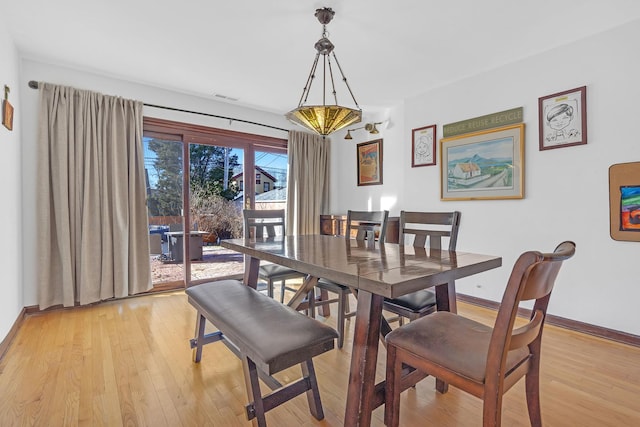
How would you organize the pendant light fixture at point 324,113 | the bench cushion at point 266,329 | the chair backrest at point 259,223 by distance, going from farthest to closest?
1. the chair backrest at point 259,223
2. the pendant light fixture at point 324,113
3. the bench cushion at point 266,329

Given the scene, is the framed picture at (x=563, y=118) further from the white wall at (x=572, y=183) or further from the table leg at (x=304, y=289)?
the table leg at (x=304, y=289)

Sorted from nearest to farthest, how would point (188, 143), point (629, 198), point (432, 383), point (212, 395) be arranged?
point (212, 395)
point (432, 383)
point (629, 198)
point (188, 143)

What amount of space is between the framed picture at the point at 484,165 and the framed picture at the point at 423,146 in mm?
138

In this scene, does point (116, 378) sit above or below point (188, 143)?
below

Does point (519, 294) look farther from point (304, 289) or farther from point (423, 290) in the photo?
point (304, 289)

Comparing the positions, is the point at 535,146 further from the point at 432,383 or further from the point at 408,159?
the point at 432,383

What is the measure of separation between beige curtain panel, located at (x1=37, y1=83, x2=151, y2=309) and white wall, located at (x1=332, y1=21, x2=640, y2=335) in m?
3.41

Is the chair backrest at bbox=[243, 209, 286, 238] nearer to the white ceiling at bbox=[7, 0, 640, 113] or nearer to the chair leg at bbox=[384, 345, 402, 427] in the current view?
the white ceiling at bbox=[7, 0, 640, 113]

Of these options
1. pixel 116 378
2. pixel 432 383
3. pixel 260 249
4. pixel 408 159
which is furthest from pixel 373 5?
pixel 116 378

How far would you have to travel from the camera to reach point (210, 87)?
355cm

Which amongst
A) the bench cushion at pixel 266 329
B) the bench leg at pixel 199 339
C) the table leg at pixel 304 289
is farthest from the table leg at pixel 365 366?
the bench leg at pixel 199 339

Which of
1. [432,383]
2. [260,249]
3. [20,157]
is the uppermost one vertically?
[20,157]

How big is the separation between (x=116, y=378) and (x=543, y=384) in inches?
99.2

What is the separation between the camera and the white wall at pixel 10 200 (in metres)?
2.25
